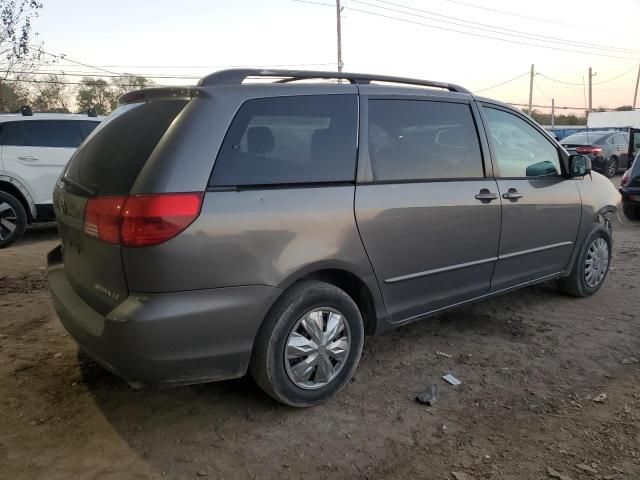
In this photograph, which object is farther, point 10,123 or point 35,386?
point 10,123

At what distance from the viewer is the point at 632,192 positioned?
9070mm

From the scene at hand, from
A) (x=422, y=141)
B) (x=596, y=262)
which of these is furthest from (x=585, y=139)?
(x=422, y=141)

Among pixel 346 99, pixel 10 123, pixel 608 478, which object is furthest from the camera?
pixel 10 123

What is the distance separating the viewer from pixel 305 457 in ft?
8.26

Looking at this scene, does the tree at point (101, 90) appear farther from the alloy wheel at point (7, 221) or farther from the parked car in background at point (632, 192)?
the parked car in background at point (632, 192)

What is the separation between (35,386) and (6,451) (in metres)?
0.65

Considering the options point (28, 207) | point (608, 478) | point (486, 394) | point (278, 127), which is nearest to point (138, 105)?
point (278, 127)

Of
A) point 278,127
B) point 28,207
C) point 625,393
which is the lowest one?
point 625,393

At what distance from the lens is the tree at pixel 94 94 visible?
3647 centimetres

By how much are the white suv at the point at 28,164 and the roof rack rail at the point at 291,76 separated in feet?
18.5

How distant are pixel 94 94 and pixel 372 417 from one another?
1594 inches

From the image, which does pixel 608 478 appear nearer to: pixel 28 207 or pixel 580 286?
pixel 580 286

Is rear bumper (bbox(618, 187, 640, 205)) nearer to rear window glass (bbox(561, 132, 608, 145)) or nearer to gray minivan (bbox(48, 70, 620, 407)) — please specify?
gray minivan (bbox(48, 70, 620, 407))

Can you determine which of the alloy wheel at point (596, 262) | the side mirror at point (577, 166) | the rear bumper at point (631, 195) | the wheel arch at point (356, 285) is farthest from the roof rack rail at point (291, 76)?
the rear bumper at point (631, 195)
